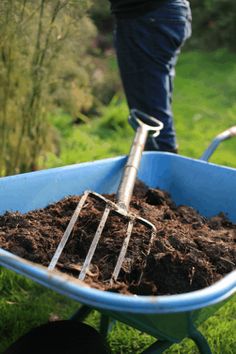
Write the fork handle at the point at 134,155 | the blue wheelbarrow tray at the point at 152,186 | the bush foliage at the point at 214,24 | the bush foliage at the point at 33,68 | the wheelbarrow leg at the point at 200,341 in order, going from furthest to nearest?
the bush foliage at the point at 214,24 → the bush foliage at the point at 33,68 → the fork handle at the point at 134,155 → the wheelbarrow leg at the point at 200,341 → the blue wheelbarrow tray at the point at 152,186

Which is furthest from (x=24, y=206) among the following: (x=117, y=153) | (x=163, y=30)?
(x=117, y=153)

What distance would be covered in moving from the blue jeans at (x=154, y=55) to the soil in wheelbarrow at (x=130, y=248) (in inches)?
29.9

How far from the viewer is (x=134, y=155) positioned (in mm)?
2107

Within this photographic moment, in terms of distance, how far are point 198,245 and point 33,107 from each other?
57.3 inches

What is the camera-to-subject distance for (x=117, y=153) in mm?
4352

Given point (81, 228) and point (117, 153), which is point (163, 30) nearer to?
point (81, 228)

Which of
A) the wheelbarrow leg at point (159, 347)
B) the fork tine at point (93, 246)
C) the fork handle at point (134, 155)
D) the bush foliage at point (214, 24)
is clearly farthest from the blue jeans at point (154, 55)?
the bush foliage at point (214, 24)

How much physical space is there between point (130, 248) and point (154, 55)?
117 centimetres

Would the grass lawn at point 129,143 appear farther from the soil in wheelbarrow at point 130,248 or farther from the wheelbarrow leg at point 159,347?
the wheelbarrow leg at point 159,347

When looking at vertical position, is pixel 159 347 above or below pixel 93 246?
below

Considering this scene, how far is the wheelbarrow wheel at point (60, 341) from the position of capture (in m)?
1.55

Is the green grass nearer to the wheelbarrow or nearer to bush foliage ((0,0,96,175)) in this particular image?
bush foliage ((0,0,96,175))

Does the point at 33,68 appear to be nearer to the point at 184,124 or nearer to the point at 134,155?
the point at 134,155

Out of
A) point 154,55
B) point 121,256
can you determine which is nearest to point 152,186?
A: point 154,55
